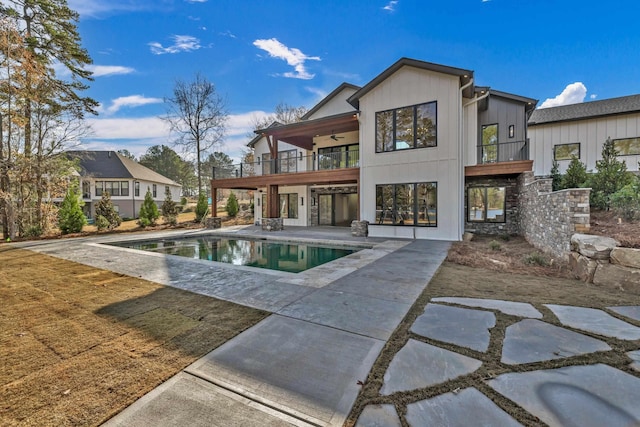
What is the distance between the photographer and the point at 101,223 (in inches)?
634

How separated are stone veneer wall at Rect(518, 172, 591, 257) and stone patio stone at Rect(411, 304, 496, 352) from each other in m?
4.21

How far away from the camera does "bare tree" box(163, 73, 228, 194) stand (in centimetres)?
2431

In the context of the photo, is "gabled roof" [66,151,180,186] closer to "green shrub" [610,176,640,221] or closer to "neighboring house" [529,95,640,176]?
"neighboring house" [529,95,640,176]

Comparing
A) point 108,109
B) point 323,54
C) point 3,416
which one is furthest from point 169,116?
point 3,416

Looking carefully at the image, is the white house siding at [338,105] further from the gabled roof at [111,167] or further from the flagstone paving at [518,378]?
the gabled roof at [111,167]

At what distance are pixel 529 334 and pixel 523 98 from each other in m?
13.4

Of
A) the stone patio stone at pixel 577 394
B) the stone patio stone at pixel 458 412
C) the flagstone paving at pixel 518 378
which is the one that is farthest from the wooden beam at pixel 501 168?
the stone patio stone at pixel 458 412

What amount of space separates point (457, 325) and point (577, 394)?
1305 mm

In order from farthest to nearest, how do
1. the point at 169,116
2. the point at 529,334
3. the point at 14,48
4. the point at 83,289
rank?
the point at 169,116, the point at 14,48, the point at 83,289, the point at 529,334

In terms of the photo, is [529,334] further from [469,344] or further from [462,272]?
[462,272]

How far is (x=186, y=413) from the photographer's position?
201cm

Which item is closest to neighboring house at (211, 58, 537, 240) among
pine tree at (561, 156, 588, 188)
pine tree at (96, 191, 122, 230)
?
pine tree at (561, 156, 588, 188)

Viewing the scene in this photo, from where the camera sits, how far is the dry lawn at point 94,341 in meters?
2.12

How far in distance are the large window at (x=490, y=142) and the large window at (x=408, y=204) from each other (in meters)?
3.96
